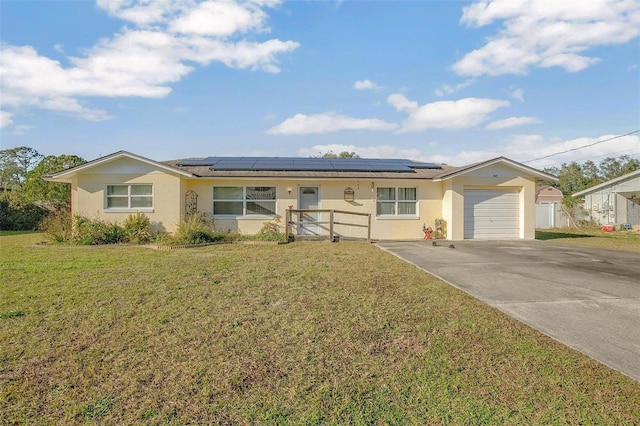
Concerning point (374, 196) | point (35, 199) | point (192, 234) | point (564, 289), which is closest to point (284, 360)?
point (564, 289)

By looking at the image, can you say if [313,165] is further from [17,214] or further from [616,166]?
[616,166]

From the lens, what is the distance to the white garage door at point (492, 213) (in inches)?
584

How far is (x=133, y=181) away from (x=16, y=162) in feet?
163

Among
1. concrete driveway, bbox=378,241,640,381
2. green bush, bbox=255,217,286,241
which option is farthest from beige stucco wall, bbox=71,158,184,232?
concrete driveway, bbox=378,241,640,381

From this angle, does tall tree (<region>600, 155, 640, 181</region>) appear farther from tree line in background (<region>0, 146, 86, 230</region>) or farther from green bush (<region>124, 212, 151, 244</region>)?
tree line in background (<region>0, 146, 86, 230</region>)

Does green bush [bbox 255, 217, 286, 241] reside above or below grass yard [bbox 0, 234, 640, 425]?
above

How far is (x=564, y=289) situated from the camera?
237 inches

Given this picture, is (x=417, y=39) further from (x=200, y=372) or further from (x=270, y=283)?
(x=200, y=372)

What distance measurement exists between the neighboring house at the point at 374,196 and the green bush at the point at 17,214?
9400 millimetres

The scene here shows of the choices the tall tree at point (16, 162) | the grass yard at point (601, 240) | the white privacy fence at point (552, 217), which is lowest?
the grass yard at point (601, 240)

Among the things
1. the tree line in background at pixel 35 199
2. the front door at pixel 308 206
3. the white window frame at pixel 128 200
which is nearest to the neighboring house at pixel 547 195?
the front door at pixel 308 206

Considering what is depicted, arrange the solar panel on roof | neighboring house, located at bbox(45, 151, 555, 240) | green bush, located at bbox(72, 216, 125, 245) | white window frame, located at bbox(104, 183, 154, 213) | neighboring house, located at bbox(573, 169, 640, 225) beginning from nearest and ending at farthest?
green bush, located at bbox(72, 216, 125, 245)
white window frame, located at bbox(104, 183, 154, 213)
neighboring house, located at bbox(45, 151, 555, 240)
the solar panel on roof
neighboring house, located at bbox(573, 169, 640, 225)

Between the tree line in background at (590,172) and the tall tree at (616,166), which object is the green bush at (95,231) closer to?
the tree line in background at (590,172)

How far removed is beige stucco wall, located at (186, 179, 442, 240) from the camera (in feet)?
48.1
